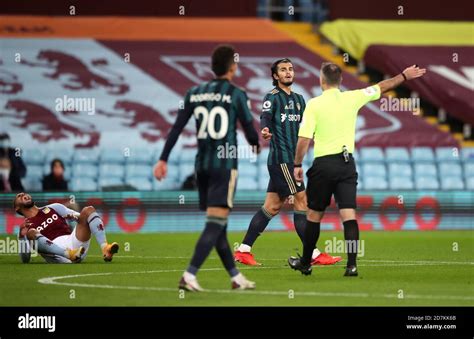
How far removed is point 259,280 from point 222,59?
260 cm

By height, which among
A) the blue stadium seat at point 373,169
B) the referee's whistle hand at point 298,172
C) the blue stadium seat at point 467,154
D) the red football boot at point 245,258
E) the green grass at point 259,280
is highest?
the blue stadium seat at point 467,154

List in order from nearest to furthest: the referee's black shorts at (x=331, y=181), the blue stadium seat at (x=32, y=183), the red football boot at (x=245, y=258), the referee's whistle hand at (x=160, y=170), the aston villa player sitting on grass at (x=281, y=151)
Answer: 1. the referee's whistle hand at (x=160, y=170)
2. the referee's black shorts at (x=331, y=181)
3. the aston villa player sitting on grass at (x=281, y=151)
4. the red football boot at (x=245, y=258)
5. the blue stadium seat at (x=32, y=183)

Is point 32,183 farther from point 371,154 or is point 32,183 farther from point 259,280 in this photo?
point 259,280

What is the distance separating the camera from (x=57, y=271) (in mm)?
13320

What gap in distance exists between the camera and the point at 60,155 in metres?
24.9

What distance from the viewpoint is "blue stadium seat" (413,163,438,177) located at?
84.7 feet

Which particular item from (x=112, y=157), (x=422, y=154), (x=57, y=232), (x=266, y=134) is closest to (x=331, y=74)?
(x=266, y=134)

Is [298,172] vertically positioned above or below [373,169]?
below

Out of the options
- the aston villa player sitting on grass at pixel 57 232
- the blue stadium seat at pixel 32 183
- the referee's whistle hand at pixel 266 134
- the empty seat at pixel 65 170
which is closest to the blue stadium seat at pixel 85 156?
the empty seat at pixel 65 170

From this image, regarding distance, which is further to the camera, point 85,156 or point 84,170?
point 85,156

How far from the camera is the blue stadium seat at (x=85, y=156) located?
24828 mm

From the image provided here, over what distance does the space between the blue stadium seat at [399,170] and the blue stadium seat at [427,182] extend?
9.1 inches

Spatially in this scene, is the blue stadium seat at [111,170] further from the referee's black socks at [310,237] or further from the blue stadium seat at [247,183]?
the referee's black socks at [310,237]
